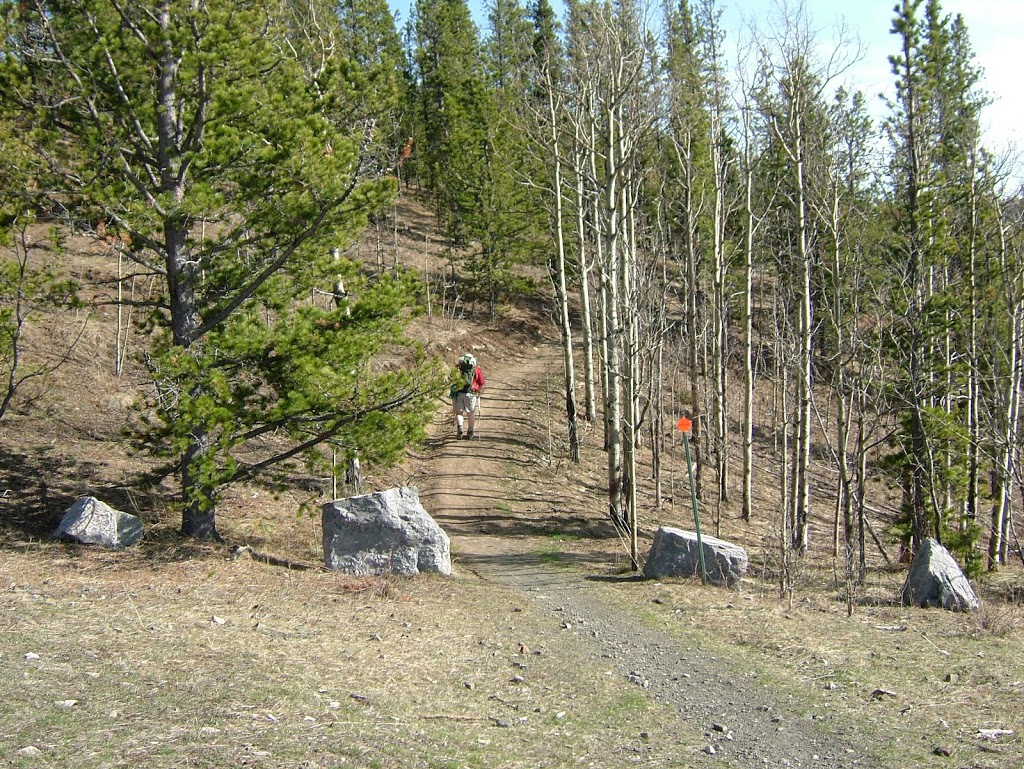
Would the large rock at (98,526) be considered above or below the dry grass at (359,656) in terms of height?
above

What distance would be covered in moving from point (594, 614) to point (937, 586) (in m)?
4.28

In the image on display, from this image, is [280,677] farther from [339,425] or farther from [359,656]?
[339,425]

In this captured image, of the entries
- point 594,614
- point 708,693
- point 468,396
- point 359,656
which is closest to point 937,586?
point 594,614

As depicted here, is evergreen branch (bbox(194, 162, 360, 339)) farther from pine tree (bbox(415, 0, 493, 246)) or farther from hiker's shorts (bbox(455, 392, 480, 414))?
pine tree (bbox(415, 0, 493, 246))

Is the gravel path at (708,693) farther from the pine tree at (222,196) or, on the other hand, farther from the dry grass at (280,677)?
the pine tree at (222,196)

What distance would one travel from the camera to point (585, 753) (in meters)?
5.44

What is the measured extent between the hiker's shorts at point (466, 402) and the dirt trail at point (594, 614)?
753mm

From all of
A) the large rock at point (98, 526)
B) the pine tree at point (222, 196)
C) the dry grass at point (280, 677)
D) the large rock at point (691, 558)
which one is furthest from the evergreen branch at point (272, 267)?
the large rock at point (691, 558)

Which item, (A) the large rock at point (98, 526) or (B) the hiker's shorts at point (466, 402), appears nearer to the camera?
(A) the large rock at point (98, 526)

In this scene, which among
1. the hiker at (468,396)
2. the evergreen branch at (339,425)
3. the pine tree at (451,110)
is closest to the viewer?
the evergreen branch at (339,425)

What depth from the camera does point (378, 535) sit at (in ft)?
34.3

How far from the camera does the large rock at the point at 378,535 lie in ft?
34.0

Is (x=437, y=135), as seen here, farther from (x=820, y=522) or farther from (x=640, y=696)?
(x=640, y=696)

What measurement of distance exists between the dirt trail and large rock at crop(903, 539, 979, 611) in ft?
11.5
